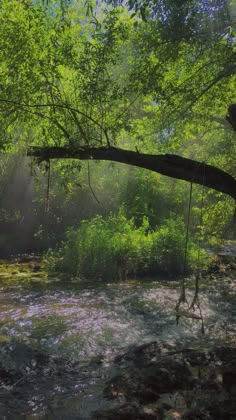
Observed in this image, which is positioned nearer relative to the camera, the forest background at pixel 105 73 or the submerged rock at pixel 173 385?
the submerged rock at pixel 173 385

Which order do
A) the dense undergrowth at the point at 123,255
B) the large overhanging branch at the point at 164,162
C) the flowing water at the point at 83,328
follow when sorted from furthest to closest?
the dense undergrowth at the point at 123,255 → the large overhanging branch at the point at 164,162 → the flowing water at the point at 83,328

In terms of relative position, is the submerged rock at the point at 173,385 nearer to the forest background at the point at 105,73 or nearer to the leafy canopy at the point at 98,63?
the forest background at the point at 105,73

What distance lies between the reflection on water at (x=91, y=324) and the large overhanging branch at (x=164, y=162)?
8.79 ft

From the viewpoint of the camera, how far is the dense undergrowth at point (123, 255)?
1286 centimetres

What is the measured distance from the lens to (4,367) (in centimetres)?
636

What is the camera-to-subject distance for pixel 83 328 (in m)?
8.06

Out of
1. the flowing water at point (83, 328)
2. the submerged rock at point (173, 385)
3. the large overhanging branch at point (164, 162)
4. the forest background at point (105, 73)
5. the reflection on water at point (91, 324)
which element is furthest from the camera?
the large overhanging branch at point (164, 162)

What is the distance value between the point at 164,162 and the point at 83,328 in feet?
11.0

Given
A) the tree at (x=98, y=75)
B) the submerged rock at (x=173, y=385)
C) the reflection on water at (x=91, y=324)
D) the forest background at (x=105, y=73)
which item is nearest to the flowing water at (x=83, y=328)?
the reflection on water at (x=91, y=324)

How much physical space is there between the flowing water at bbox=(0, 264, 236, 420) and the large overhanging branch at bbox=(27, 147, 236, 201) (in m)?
2.68

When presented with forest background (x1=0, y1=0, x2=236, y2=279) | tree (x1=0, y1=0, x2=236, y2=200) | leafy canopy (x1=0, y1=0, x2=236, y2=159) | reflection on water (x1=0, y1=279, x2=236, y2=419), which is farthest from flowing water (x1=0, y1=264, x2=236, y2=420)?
leafy canopy (x1=0, y1=0, x2=236, y2=159)

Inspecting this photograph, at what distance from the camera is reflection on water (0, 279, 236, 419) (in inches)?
218

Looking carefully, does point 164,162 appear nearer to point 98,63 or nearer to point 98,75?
point 98,75

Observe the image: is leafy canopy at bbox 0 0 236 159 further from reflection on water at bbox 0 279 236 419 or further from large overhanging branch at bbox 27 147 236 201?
reflection on water at bbox 0 279 236 419
